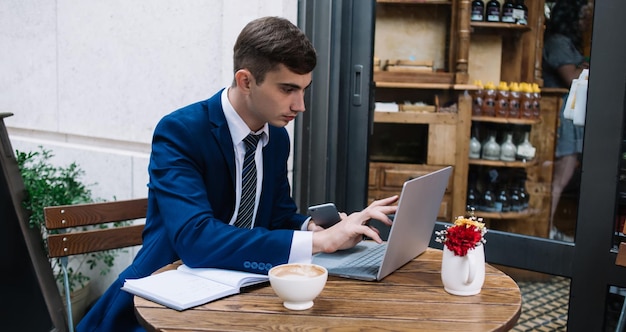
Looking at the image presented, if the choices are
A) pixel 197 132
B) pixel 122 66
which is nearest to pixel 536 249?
pixel 197 132

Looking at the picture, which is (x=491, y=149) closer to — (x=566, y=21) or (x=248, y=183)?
(x=566, y=21)

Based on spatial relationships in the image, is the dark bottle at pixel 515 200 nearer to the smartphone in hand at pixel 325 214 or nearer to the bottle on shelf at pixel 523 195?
the bottle on shelf at pixel 523 195

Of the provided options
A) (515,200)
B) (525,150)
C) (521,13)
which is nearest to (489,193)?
(515,200)

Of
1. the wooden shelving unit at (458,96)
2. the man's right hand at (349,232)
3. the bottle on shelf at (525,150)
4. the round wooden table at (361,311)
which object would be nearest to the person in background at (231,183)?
the man's right hand at (349,232)

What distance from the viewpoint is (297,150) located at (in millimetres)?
2793

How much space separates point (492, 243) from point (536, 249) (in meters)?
0.16

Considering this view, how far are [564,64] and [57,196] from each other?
214 cm

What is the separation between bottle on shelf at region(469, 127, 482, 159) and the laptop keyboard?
3.79 feet

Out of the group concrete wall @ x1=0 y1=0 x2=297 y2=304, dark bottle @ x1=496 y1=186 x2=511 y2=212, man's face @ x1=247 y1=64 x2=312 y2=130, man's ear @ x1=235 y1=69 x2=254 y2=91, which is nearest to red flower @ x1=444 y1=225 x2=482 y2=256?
man's face @ x1=247 y1=64 x2=312 y2=130

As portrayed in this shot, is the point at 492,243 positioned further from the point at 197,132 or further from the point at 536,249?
the point at 197,132

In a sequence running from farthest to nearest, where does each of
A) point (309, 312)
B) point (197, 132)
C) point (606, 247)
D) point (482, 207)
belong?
point (482, 207) < point (606, 247) < point (197, 132) < point (309, 312)

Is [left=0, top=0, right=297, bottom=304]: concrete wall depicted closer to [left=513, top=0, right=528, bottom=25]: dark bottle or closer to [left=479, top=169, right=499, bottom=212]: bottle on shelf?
[left=513, top=0, right=528, bottom=25]: dark bottle

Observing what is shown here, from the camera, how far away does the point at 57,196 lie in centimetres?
289

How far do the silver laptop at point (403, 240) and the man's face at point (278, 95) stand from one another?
37cm
